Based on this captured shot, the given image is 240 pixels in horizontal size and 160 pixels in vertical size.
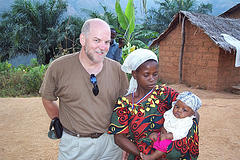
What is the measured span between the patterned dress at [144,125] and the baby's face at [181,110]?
0.11m

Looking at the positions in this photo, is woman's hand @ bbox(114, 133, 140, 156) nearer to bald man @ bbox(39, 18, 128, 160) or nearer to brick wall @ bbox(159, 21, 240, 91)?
bald man @ bbox(39, 18, 128, 160)

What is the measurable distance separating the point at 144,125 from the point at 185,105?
1.05 ft

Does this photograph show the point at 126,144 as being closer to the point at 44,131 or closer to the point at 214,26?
the point at 44,131

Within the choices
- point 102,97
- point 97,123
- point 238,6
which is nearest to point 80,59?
point 102,97

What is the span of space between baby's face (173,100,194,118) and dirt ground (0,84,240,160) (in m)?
1.83

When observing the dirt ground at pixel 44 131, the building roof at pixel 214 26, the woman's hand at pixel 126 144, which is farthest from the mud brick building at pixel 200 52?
the woman's hand at pixel 126 144

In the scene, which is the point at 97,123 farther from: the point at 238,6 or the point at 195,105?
the point at 238,6

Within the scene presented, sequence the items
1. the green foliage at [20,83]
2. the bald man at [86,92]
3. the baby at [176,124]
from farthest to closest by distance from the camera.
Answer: the green foliage at [20,83] → the bald man at [86,92] → the baby at [176,124]

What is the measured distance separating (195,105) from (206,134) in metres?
2.47

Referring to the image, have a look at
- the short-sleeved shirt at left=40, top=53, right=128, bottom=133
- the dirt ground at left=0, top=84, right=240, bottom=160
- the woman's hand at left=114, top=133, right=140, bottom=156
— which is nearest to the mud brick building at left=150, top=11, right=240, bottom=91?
the dirt ground at left=0, top=84, right=240, bottom=160

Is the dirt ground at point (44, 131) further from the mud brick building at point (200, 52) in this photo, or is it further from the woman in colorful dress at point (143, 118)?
the mud brick building at point (200, 52)

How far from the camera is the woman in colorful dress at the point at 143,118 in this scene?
1.50 m

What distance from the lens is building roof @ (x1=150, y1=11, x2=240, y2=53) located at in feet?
22.5

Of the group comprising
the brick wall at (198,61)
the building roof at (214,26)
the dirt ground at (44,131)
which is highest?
the building roof at (214,26)
